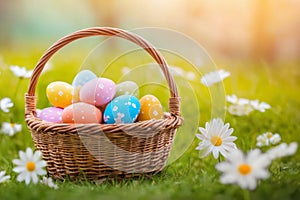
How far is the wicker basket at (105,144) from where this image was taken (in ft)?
5.32

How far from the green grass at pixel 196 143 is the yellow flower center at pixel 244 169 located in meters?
0.08

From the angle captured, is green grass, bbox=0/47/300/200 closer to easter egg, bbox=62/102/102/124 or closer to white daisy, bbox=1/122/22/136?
white daisy, bbox=1/122/22/136

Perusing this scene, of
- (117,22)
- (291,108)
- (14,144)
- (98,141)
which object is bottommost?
(98,141)

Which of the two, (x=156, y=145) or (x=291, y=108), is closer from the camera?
(x=156, y=145)

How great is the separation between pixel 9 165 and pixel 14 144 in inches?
16.2

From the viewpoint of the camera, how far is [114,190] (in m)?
1.54

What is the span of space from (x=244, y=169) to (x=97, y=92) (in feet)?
2.20

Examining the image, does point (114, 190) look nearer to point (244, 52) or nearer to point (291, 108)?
point (291, 108)

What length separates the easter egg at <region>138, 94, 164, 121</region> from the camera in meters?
1.80

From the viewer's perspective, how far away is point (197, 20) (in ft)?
17.3

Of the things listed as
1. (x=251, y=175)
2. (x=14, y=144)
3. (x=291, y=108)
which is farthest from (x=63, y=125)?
(x=291, y=108)

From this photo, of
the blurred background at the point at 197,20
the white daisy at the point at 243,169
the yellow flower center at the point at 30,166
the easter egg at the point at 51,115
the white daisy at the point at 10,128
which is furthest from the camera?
the blurred background at the point at 197,20

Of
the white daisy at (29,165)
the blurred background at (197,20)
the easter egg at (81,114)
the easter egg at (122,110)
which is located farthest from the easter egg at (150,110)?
the blurred background at (197,20)

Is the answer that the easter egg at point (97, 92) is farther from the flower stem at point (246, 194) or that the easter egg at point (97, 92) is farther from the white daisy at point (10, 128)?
the flower stem at point (246, 194)
